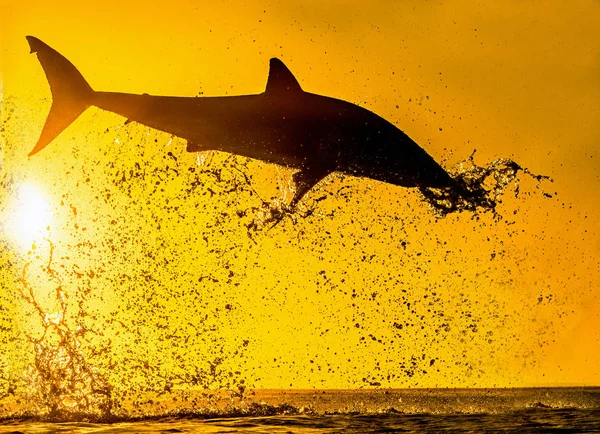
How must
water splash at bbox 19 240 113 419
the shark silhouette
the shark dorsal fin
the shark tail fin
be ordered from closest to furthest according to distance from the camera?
the shark silhouette < the shark dorsal fin < the shark tail fin < water splash at bbox 19 240 113 419

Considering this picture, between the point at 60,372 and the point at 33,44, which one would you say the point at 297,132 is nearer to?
the point at 33,44

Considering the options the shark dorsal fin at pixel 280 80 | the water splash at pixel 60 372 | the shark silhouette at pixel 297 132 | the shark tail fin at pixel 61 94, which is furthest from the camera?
the water splash at pixel 60 372

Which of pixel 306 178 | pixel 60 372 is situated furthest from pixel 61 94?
pixel 60 372

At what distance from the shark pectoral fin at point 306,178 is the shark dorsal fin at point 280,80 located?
1.38 m

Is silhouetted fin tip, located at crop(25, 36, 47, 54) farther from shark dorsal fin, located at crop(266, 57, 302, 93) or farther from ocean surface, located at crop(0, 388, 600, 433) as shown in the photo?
ocean surface, located at crop(0, 388, 600, 433)

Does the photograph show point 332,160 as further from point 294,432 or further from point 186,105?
point 294,432

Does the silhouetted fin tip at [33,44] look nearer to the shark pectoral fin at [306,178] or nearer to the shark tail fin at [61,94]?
the shark tail fin at [61,94]

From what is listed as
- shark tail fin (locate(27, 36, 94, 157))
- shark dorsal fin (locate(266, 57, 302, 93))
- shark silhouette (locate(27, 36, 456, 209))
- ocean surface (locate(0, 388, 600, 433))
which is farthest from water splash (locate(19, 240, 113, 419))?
shark dorsal fin (locate(266, 57, 302, 93))

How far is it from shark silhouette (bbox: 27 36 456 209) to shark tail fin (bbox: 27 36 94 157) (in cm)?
108

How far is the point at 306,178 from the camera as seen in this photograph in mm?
15062

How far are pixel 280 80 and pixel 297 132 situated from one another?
3.17 feet

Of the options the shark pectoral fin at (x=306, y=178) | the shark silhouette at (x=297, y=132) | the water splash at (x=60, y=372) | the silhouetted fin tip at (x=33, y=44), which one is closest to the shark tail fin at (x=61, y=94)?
the silhouetted fin tip at (x=33, y=44)

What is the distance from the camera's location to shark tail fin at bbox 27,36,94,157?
16.4 m

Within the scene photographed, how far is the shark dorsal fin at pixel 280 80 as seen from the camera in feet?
50.6
